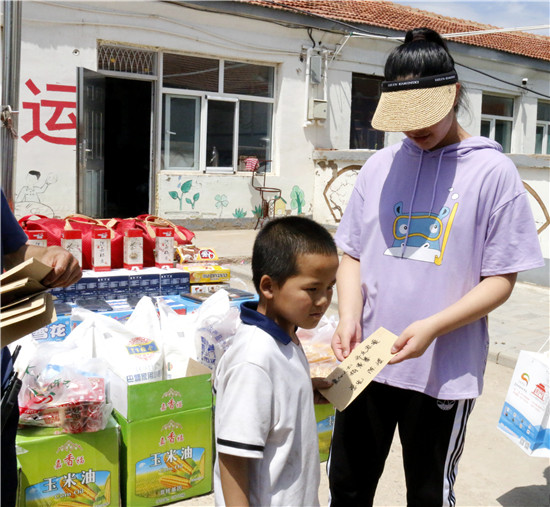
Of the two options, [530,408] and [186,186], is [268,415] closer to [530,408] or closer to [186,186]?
[530,408]

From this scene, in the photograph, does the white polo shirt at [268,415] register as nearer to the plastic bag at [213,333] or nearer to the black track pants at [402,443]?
the black track pants at [402,443]

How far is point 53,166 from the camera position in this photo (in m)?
9.47

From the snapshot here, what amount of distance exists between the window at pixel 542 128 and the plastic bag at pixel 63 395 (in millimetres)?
17041

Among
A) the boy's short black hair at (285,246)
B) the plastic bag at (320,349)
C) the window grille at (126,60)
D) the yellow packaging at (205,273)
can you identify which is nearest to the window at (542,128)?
the window grille at (126,60)

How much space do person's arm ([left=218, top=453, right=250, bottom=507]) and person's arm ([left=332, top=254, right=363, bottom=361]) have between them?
0.56m

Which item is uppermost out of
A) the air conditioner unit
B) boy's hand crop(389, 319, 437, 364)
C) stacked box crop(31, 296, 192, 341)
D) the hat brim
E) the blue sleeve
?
the air conditioner unit

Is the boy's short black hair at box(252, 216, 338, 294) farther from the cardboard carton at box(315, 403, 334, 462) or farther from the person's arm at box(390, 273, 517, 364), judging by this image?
the cardboard carton at box(315, 403, 334, 462)

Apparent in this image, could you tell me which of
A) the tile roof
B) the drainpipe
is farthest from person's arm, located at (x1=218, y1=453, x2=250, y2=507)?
the tile roof

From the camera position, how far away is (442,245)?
189 cm

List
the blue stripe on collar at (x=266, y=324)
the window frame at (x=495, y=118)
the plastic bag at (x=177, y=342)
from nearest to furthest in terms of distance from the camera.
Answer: the blue stripe on collar at (x=266, y=324)
the plastic bag at (x=177, y=342)
the window frame at (x=495, y=118)

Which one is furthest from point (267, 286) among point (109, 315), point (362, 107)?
point (362, 107)

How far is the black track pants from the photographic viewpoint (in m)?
1.93

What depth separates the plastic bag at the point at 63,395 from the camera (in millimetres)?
2504

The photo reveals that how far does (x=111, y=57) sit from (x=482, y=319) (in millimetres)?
9477
